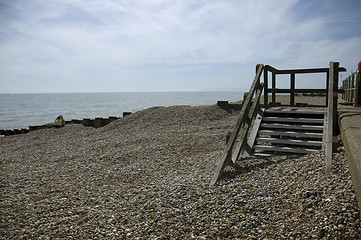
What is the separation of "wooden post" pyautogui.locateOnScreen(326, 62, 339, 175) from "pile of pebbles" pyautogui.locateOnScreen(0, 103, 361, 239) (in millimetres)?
168

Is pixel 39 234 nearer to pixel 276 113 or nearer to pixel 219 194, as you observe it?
pixel 219 194

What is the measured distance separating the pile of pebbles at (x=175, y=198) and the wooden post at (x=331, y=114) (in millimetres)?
Result: 168

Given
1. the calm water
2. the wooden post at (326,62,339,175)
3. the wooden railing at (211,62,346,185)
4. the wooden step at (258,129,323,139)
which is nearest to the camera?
the wooden post at (326,62,339,175)

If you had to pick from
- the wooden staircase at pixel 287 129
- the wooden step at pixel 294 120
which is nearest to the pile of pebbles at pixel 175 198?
the wooden staircase at pixel 287 129

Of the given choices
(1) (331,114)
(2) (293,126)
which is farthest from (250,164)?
(1) (331,114)

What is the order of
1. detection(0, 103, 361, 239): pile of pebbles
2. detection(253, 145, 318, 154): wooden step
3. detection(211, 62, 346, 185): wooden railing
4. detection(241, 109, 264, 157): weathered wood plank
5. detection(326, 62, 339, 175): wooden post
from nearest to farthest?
detection(0, 103, 361, 239): pile of pebbles
detection(326, 62, 339, 175): wooden post
detection(211, 62, 346, 185): wooden railing
detection(253, 145, 318, 154): wooden step
detection(241, 109, 264, 157): weathered wood plank

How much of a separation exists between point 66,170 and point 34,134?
9.28 meters

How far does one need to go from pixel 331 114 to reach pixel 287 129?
6.40 ft

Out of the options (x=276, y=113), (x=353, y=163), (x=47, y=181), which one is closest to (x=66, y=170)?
(x=47, y=181)

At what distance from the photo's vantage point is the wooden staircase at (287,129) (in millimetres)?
6402

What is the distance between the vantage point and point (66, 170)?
24.2 ft

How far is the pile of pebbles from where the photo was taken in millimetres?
3395

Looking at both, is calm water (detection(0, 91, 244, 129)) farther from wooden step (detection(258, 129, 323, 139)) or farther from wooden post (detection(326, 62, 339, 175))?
wooden post (detection(326, 62, 339, 175))

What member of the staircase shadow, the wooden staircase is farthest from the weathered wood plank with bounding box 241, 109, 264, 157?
the staircase shadow
